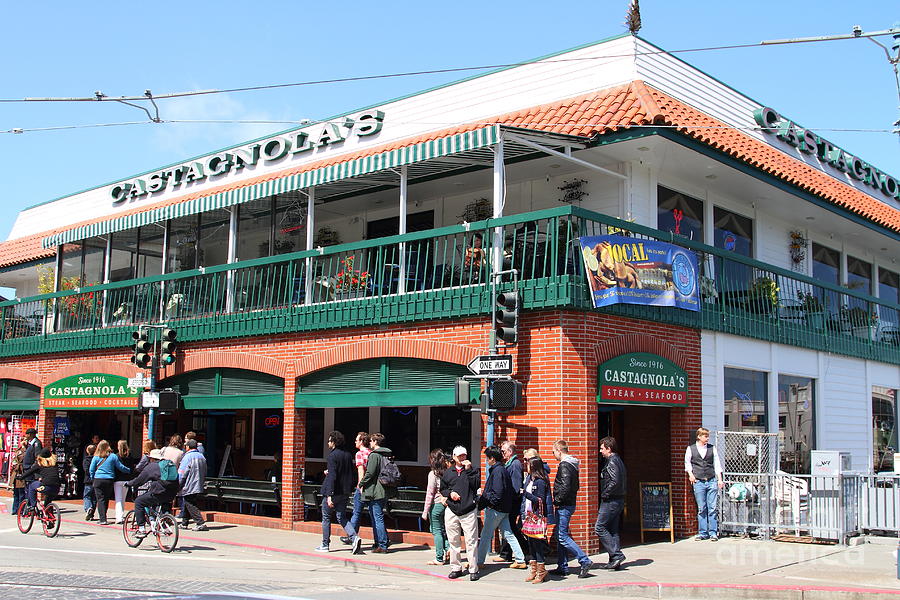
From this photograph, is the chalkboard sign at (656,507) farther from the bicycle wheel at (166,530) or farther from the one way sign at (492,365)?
the bicycle wheel at (166,530)

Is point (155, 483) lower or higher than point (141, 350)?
lower

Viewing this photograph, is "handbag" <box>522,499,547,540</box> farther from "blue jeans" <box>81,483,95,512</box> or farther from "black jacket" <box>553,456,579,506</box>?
"blue jeans" <box>81,483,95,512</box>

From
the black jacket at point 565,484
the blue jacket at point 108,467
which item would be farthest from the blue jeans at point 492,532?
the blue jacket at point 108,467

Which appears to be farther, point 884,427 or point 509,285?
point 884,427

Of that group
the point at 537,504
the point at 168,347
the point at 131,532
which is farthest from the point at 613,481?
the point at 168,347

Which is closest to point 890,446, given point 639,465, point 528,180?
point 639,465

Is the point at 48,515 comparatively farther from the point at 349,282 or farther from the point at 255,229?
the point at 255,229

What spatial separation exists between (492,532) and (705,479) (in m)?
4.26

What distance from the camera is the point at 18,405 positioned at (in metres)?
24.7

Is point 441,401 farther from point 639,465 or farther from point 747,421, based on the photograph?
point 747,421

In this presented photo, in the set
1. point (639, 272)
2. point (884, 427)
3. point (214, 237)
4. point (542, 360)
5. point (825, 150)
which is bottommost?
point (884, 427)

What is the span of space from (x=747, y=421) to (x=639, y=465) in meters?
2.21

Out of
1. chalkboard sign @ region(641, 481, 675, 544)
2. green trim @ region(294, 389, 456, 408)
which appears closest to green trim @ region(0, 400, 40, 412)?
green trim @ region(294, 389, 456, 408)

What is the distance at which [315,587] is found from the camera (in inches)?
440
